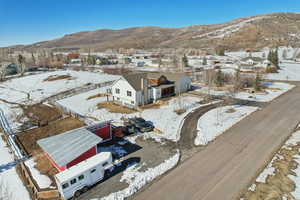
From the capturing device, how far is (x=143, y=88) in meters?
29.0

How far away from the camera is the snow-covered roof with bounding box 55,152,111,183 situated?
11.4 meters

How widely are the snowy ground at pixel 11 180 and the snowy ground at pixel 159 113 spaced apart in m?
10.9

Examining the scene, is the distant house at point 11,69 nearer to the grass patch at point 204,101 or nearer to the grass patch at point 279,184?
the grass patch at point 204,101

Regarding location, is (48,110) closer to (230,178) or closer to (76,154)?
(76,154)

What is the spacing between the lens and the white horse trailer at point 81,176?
11.2m

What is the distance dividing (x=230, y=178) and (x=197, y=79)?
36.9 meters

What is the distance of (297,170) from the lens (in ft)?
43.5

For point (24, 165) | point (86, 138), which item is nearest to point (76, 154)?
point (86, 138)

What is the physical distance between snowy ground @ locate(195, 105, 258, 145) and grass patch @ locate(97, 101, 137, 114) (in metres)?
11.1

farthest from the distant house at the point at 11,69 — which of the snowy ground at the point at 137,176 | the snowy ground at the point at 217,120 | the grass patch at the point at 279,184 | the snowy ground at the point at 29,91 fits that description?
the grass patch at the point at 279,184

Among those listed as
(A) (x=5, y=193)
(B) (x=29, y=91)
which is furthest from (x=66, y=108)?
(B) (x=29, y=91)

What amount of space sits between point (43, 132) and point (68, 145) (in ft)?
33.1

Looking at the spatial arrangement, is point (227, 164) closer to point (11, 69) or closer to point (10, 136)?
point (10, 136)

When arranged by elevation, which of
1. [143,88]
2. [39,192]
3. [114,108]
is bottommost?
[39,192]
